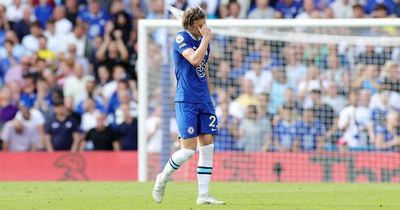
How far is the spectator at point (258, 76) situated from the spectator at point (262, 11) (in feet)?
9.58

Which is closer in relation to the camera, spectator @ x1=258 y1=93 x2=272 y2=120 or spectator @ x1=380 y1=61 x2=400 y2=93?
spectator @ x1=380 y1=61 x2=400 y2=93

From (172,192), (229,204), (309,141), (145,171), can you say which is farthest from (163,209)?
(309,141)

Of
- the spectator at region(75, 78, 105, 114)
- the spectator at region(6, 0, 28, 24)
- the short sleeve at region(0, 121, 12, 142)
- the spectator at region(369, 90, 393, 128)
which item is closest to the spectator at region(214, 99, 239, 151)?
the spectator at region(369, 90, 393, 128)

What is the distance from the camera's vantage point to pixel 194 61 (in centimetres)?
1201

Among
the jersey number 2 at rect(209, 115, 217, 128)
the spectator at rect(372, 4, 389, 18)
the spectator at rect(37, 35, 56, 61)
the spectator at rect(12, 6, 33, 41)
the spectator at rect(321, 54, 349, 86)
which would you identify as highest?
the spectator at rect(372, 4, 389, 18)

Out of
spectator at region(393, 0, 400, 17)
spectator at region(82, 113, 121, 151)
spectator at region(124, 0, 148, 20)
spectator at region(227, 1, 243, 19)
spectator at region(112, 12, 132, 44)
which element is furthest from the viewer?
spectator at region(124, 0, 148, 20)

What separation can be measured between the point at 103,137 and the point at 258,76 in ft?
11.5

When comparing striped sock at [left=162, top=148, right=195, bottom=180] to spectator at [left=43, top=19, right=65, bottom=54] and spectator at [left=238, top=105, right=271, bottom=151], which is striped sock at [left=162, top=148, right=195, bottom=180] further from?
spectator at [left=43, top=19, right=65, bottom=54]

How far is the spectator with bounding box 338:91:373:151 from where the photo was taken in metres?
20.2

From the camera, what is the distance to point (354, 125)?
2056 centimetres

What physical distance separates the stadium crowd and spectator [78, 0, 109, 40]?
3 cm

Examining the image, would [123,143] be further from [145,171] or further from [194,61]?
[194,61]

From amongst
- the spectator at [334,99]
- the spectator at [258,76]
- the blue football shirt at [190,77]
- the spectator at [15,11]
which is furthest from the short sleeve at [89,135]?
the blue football shirt at [190,77]

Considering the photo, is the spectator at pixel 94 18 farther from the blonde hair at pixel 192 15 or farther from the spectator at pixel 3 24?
the blonde hair at pixel 192 15
